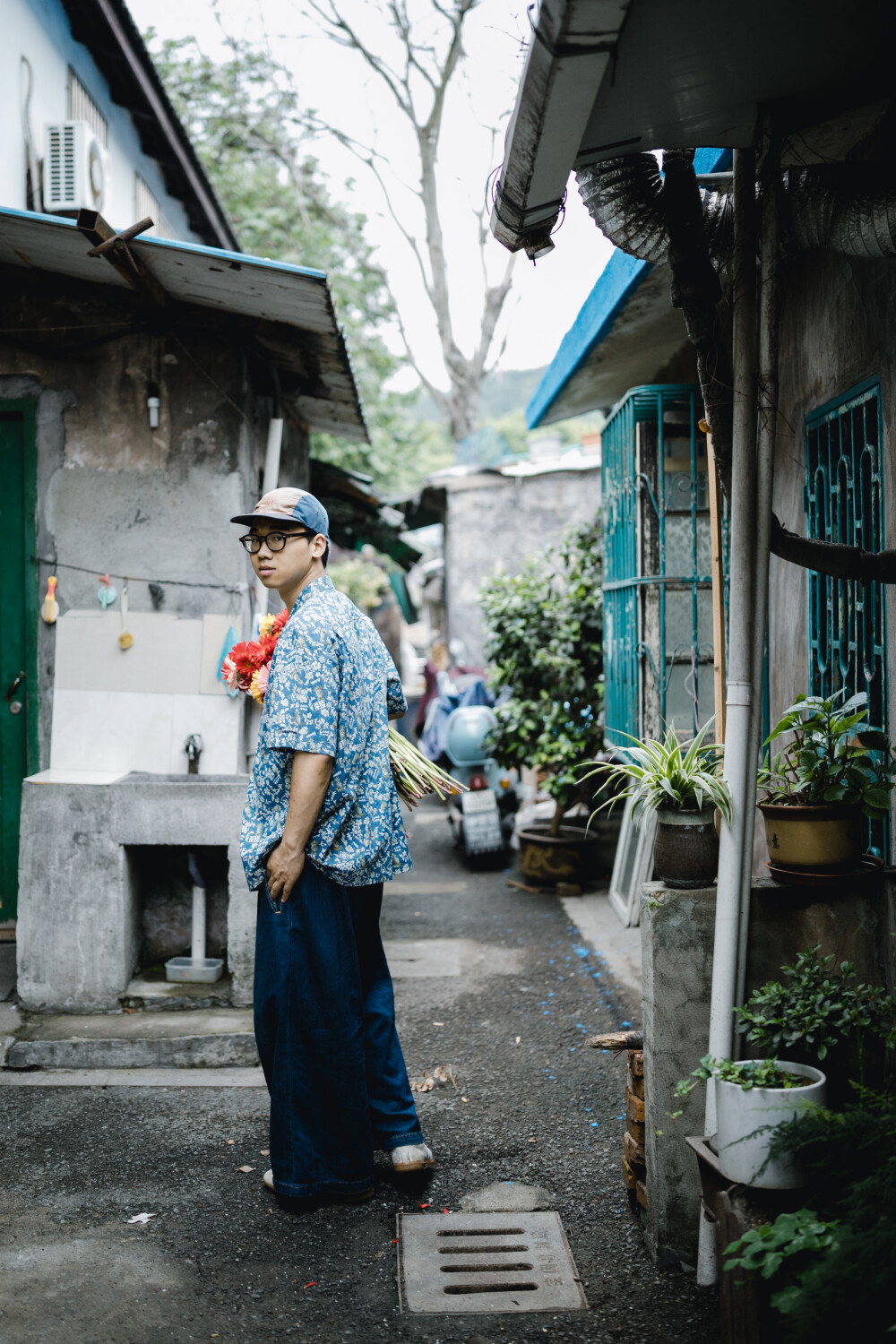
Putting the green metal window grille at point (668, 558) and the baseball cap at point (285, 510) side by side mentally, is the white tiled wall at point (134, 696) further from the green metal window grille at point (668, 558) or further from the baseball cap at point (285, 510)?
the green metal window grille at point (668, 558)

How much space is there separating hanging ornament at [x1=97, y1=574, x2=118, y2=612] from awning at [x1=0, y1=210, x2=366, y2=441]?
1.33m

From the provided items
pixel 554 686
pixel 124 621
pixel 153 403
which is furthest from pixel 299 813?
pixel 554 686

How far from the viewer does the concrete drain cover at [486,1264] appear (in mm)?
2877

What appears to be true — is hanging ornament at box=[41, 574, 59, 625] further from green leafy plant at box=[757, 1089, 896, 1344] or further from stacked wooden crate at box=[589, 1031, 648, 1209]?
green leafy plant at box=[757, 1089, 896, 1344]

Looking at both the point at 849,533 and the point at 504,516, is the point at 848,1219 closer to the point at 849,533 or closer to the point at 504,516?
the point at 849,533

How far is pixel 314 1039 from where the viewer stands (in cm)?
335

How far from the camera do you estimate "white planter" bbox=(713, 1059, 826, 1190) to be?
2.42 meters

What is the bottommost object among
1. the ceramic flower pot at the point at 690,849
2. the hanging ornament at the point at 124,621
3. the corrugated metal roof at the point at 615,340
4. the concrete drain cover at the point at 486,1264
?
the concrete drain cover at the point at 486,1264

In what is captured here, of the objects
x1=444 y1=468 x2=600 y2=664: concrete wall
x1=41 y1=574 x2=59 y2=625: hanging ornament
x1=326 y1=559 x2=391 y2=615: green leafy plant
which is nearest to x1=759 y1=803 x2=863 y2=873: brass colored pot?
x1=41 y1=574 x2=59 y2=625: hanging ornament

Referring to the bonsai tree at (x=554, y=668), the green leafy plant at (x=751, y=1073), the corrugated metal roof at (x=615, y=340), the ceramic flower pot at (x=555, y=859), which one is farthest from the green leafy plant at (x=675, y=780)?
the ceramic flower pot at (x=555, y=859)

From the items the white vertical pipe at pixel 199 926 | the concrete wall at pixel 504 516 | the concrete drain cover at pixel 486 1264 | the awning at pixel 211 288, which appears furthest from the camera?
the concrete wall at pixel 504 516

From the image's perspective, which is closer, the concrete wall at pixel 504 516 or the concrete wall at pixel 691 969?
the concrete wall at pixel 691 969

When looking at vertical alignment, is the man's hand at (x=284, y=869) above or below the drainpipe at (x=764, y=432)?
below

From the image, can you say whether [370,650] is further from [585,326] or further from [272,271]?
[585,326]
